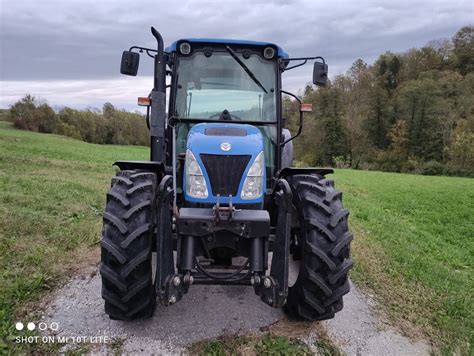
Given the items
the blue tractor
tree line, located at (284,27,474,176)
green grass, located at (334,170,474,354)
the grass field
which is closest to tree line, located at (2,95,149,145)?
tree line, located at (284,27,474,176)

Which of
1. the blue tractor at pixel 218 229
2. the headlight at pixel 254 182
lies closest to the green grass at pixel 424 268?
the blue tractor at pixel 218 229

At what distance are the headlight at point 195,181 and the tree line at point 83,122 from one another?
5152 centimetres

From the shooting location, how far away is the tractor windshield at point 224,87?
439 cm

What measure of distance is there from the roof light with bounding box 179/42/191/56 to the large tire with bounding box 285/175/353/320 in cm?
202

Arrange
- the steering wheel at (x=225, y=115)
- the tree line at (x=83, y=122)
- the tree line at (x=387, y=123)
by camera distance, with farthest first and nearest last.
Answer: the tree line at (x=83, y=122) → the tree line at (x=387, y=123) → the steering wheel at (x=225, y=115)

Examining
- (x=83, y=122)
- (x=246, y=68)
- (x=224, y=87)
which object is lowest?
(x=83, y=122)

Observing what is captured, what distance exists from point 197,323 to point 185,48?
9.16 feet

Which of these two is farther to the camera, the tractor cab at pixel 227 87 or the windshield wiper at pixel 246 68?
the tractor cab at pixel 227 87

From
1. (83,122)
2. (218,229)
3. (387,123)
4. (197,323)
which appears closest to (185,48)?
(218,229)

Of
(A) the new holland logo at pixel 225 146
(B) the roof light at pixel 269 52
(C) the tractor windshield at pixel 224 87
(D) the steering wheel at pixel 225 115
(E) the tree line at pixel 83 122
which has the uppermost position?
(B) the roof light at pixel 269 52

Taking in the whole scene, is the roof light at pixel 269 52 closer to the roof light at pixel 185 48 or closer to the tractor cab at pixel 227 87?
the tractor cab at pixel 227 87

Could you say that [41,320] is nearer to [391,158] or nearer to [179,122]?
[179,122]

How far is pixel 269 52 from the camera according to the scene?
4434 millimetres

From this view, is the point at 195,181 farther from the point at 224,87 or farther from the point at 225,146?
the point at 224,87
